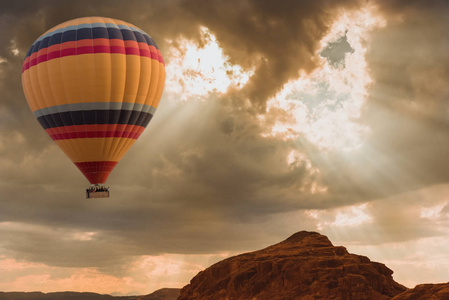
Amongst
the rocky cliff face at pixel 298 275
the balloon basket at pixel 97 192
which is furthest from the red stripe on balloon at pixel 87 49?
the rocky cliff face at pixel 298 275

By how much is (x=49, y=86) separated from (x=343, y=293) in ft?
297

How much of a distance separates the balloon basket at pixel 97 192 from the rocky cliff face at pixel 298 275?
245 ft

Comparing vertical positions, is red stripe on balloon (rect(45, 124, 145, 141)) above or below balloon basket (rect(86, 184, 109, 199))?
above

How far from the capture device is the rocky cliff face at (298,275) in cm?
14788

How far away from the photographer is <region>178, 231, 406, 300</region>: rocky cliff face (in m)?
148

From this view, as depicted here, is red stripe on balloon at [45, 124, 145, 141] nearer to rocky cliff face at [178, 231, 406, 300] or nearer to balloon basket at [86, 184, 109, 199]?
balloon basket at [86, 184, 109, 199]

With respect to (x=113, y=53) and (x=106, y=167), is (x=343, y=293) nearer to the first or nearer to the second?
(x=106, y=167)

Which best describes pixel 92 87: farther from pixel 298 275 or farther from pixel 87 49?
pixel 298 275

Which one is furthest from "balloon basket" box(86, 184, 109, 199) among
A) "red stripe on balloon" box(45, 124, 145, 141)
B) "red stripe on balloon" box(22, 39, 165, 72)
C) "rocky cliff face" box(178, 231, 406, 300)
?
"rocky cliff face" box(178, 231, 406, 300)

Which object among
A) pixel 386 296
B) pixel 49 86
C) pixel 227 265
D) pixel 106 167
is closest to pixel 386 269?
pixel 386 296

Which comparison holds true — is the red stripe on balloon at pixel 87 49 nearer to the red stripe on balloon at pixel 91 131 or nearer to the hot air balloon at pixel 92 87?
the hot air balloon at pixel 92 87

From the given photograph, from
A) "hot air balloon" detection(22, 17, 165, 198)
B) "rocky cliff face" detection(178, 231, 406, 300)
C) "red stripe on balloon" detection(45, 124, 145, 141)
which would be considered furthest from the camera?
"rocky cliff face" detection(178, 231, 406, 300)

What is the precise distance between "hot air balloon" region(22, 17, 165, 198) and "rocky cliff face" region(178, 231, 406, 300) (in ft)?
248

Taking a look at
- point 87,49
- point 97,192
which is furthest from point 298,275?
point 87,49
